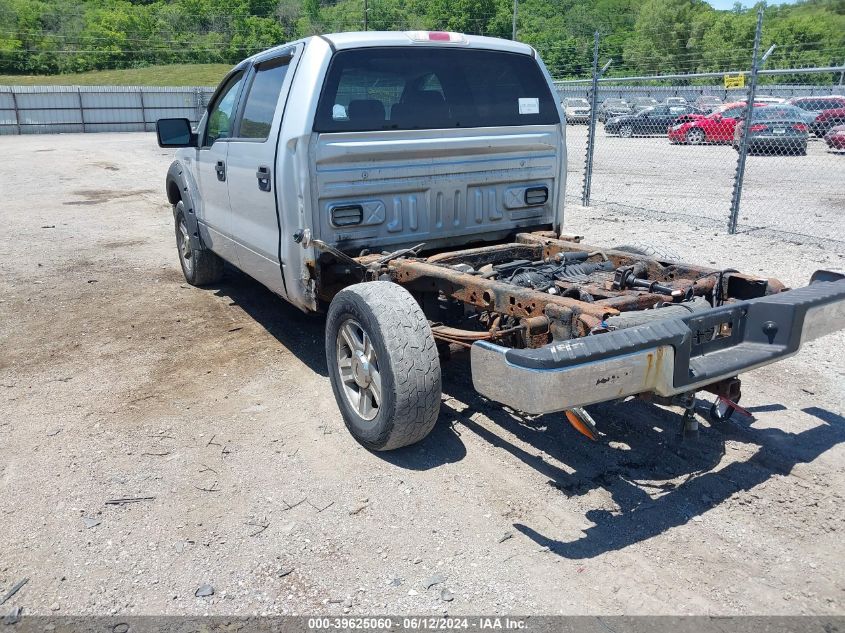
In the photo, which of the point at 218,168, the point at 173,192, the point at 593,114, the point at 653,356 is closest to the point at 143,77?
the point at 593,114

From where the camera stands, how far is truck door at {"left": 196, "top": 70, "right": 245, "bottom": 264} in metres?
5.60

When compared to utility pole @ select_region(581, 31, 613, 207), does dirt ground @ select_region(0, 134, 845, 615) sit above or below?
below

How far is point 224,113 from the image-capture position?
5.79 meters

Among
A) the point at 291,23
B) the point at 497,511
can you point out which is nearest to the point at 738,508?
the point at 497,511

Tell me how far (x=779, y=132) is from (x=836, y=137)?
379cm

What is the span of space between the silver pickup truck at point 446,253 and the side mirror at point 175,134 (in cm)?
42

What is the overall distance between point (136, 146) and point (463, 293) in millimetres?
25620

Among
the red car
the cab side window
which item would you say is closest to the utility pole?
the cab side window

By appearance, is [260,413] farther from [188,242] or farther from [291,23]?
[291,23]

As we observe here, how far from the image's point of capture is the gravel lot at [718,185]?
34.2ft

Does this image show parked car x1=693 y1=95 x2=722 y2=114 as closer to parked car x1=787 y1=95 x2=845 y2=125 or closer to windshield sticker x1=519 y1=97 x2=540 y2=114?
parked car x1=787 y1=95 x2=845 y2=125

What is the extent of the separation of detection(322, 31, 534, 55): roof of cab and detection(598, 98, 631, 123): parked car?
82.7ft

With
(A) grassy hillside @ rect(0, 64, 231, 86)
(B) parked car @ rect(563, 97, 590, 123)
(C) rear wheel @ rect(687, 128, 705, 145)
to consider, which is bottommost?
(C) rear wheel @ rect(687, 128, 705, 145)

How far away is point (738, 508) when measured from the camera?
339 centimetres
